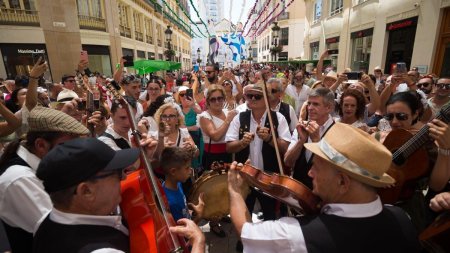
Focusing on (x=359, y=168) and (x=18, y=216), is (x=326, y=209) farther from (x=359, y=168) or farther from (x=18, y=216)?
(x=18, y=216)

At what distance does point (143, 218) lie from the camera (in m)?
1.48

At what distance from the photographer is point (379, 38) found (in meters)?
13.3

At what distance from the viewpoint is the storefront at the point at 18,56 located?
14555 millimetres

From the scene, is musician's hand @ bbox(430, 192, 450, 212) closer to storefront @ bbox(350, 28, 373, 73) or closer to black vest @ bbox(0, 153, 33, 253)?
black vest @ bbox(0, 153, 33, 253)

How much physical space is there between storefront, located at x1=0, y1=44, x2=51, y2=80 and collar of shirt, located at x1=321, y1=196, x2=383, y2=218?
17.5 meters

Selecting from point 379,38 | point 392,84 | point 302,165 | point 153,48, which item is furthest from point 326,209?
point 153,48

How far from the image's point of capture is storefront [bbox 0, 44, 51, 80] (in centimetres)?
1455

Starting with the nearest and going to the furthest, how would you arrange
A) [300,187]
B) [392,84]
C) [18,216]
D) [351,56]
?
[300,187] → [18,216] → [392,84] → [351,56]

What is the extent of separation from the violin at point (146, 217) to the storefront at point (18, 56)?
16.4 m

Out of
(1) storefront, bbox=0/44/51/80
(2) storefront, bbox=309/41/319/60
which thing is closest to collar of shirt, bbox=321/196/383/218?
(1) storefront, bbox=0/44/51/80

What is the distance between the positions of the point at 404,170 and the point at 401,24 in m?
12.4

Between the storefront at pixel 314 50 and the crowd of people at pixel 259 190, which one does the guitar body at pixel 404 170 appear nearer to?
the crowd of people at pixel 259 190

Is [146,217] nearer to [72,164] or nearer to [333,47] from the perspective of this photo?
[72,164]

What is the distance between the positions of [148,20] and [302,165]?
109 feet
